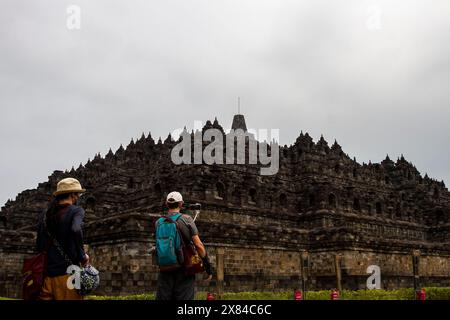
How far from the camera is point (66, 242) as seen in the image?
563 cm

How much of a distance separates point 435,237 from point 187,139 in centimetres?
2462

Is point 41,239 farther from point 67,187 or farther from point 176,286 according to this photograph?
point 176,286

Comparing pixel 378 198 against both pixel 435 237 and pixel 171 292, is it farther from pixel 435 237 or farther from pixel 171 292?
pixel 171 292

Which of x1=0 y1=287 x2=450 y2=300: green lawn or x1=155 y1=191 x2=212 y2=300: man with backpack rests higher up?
x1=155 y1=191 x2=212 y2=300: man with backpack

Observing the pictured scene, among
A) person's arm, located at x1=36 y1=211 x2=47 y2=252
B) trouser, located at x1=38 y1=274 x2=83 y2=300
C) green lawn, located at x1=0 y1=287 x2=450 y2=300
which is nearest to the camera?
trouser, located at x1=38 y1=274 x2=83 y2=300

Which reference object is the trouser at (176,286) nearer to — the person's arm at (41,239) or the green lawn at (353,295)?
the person's arm at (41,239)

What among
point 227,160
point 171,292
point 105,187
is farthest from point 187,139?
point 171,292

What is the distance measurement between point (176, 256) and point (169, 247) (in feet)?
0.49

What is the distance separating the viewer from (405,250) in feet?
90.8

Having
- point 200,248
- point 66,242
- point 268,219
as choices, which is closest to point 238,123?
point 268,219

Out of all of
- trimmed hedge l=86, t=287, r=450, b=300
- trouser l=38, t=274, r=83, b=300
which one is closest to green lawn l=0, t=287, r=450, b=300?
trimmed hedge l=86, t=287, r=450, b=300

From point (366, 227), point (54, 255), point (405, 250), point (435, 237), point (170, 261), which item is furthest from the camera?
point (435, 237)

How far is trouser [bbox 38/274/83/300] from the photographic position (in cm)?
554

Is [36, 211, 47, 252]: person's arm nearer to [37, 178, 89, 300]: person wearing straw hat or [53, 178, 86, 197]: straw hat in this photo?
[37, 178, 89, 300]: person wearing straw hat
